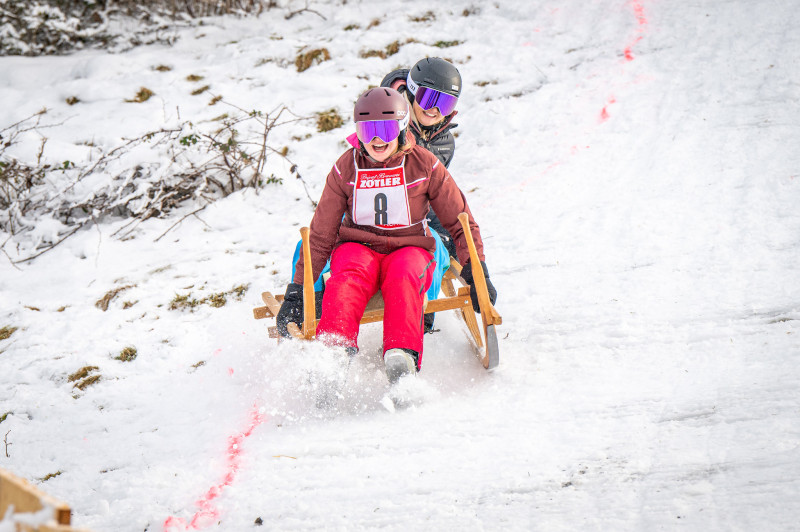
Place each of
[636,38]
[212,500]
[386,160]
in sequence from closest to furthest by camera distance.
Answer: [212,500] < [386,160] < [636,38]

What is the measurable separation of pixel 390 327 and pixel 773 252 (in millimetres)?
2148

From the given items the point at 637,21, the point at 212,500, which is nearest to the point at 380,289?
the point at 212,500

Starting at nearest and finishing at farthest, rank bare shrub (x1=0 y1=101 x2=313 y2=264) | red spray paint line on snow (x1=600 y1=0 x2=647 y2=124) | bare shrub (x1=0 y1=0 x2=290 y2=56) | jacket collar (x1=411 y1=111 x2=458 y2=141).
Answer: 1. jacket collar (x1=411 y1=111 x2=458 y2=141)
2. bare shrub (x1=0 y1=101 x2=313 y2=264)
3. red spray paint line on snow (x1=600 y1=0 x2=647 y2=124)
4. bare shrub (x1=0 y1=0 x2=290 y2=56)

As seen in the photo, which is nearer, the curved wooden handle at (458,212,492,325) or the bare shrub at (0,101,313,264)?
the curved wooden handle at (458,212,492,325)

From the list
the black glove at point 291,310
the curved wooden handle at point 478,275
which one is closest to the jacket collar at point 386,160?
the curved wooden handle at point 478,275

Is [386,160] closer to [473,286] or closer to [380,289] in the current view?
[380,289]

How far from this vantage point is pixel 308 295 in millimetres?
2479

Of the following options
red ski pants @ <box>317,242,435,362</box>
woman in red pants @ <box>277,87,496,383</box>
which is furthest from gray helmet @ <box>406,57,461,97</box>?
red ski pants @ <box>317,242,435,362</box>

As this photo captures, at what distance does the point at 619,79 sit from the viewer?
529 centimetres

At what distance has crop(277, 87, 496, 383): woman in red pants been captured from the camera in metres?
2.35

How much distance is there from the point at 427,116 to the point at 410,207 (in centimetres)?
67

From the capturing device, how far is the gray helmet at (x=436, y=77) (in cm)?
296

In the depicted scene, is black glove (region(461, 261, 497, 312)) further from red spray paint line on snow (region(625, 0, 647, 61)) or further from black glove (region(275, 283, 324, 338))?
red spray paint line on snow (region(625, 0, 647, 61))

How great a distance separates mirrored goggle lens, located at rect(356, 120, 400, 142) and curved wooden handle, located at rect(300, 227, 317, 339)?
0.50m
